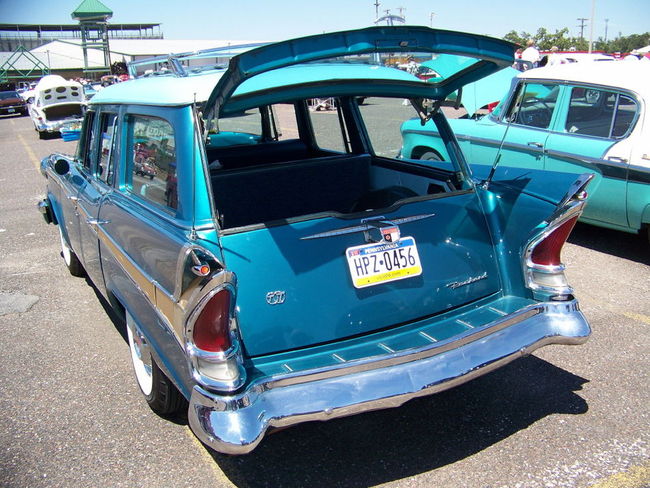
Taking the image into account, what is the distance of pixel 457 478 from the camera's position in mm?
2668

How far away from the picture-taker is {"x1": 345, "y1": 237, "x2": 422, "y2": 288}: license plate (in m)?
2.75

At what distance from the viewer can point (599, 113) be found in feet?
18.5

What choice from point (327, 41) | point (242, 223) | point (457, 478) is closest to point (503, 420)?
point (457, 478)

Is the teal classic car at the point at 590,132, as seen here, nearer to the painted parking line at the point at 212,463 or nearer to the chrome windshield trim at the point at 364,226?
the chrome windshield trim at the point at 364,226

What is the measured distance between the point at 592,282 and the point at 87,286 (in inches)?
173

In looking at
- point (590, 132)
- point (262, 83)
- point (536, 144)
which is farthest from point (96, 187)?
point (590, 132)

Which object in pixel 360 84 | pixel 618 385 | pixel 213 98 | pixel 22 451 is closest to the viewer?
pixel 213 98

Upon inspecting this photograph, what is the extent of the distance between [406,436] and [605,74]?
430 cm

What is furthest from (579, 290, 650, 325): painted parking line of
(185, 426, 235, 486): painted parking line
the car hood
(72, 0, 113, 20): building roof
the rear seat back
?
(72, 0, 113, 20): building roof

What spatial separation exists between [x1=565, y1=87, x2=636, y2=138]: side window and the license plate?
3.53m

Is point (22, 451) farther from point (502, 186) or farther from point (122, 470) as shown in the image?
point (502, 186)

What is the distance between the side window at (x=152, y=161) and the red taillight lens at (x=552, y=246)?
1817mm

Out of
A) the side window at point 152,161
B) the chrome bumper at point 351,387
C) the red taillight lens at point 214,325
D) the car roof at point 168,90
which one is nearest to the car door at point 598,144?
the chrome bumper at point 351,387

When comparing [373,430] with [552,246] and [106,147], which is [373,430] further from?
[106,147]
